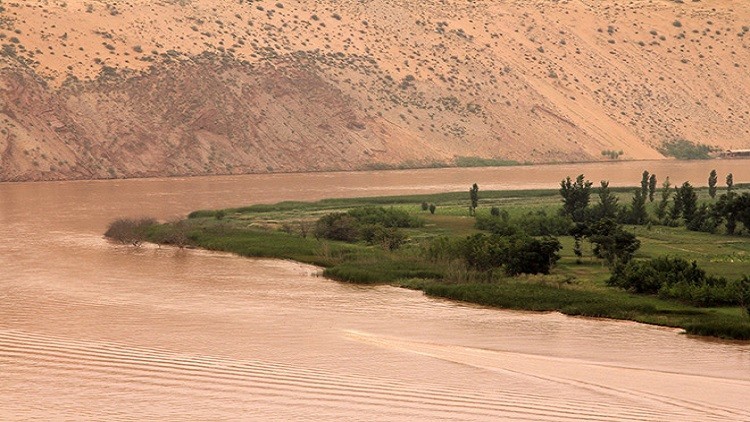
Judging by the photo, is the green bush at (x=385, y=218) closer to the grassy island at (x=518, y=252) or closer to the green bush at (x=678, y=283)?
the grassy island at (x=518, y=252)

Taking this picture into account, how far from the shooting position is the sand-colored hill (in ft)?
293

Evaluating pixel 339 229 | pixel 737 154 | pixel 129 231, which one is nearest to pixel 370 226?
pixel 339 229

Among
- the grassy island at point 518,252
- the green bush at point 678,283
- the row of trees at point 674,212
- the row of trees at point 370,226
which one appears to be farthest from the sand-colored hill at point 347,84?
the green bush at point 678,283

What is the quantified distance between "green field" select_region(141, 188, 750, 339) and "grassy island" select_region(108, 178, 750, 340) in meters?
0.04

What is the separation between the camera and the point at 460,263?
37.6 metres

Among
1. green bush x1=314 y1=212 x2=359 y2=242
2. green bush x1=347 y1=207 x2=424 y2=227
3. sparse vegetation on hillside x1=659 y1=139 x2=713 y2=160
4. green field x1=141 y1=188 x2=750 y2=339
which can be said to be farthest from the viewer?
sparse vegetation on hillside x1=659 y1=139 x2=713 y2=160

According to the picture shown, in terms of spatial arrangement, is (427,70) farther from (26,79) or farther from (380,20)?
(26,79)

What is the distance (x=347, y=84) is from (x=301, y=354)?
7832 centimetres

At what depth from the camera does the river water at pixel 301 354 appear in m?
21.1

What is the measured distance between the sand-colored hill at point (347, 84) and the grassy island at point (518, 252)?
99.2 ft

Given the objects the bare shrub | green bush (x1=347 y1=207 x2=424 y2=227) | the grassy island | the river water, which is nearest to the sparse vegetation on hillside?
the grassy island

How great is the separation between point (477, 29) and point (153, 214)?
67.8 metres

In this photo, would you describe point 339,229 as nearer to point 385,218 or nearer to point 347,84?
point 385,218

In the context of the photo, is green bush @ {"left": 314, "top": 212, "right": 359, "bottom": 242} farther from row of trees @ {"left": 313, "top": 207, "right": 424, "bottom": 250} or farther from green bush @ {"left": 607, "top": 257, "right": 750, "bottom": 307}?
green bush @ {"left": 607, "top": 257, "right": 750, "bottom": 307}
